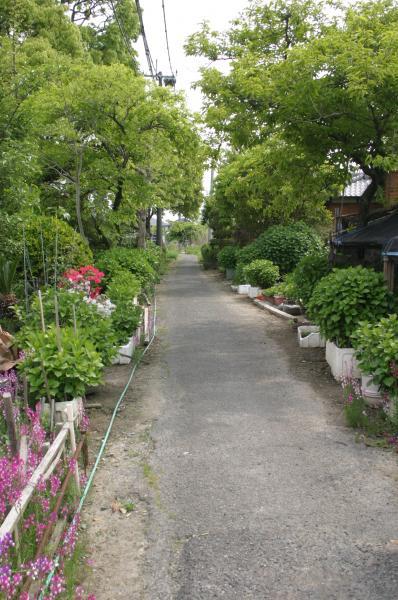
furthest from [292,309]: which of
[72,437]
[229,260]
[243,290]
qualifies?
[229,260]

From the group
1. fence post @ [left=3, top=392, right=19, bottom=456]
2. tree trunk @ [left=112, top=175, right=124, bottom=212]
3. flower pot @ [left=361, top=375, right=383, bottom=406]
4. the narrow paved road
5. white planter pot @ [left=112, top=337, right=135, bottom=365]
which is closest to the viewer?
the narrow paved road

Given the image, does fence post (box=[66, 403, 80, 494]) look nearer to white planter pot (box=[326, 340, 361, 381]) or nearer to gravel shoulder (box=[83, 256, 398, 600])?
gravel shoulder (box=[83, 256, 398, 600])

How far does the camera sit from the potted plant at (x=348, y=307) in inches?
293

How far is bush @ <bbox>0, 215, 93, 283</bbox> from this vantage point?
8.47m

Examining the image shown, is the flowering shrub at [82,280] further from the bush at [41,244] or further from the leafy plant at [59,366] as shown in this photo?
the leafy plant at [59,366]

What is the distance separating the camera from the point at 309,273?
36.0 feet

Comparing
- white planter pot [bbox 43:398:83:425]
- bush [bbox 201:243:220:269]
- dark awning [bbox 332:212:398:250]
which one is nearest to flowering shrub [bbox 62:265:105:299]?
white planter pot [bbox 43:398:83:425]

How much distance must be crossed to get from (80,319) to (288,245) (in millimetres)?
13024

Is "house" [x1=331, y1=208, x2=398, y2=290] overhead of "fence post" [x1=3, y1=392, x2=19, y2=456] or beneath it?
overhead

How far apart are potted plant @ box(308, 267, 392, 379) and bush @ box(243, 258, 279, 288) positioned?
→ 32.8 ft

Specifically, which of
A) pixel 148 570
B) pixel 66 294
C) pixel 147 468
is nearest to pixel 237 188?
pixel 66 294

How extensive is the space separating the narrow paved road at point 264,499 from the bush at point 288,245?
11109 mm

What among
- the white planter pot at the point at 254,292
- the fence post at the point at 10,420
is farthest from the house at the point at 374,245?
the white planter pot at the point at 254,292

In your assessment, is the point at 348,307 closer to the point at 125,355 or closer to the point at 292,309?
the point at 125,355
